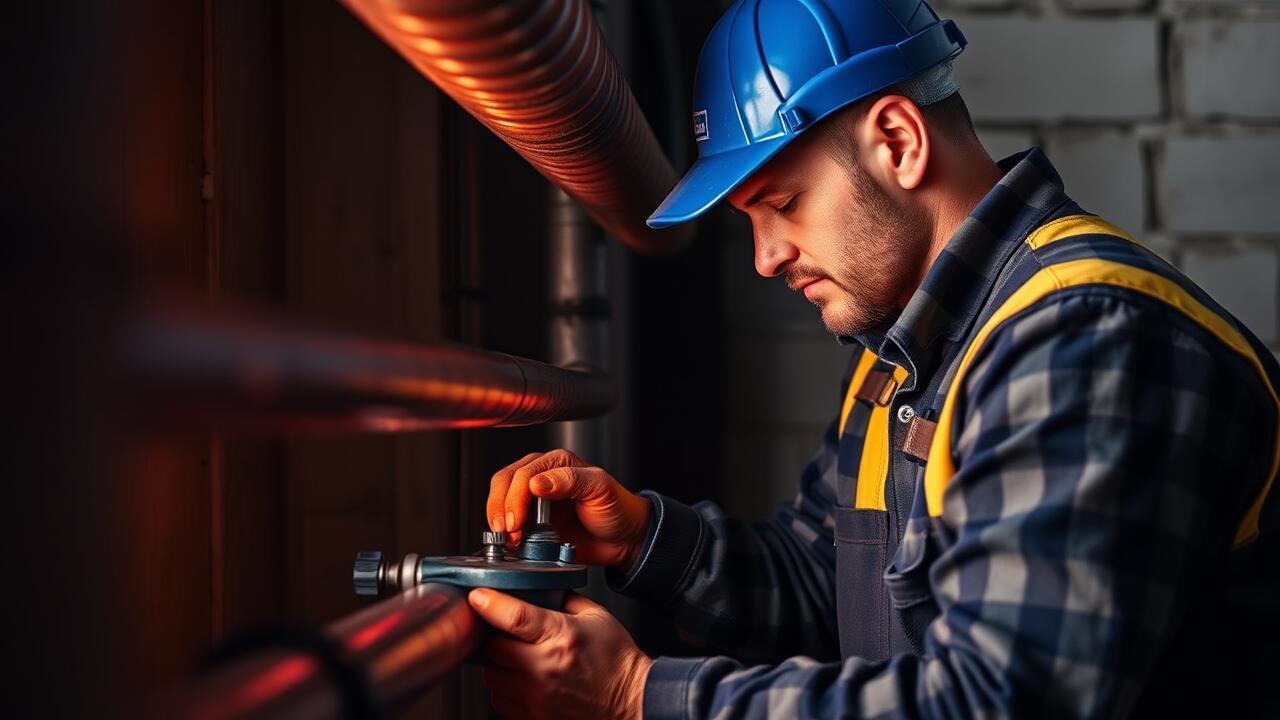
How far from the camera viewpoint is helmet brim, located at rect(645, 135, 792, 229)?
0.94m

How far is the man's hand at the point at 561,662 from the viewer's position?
0.63m

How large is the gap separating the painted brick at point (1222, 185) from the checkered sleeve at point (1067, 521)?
1.12 meters

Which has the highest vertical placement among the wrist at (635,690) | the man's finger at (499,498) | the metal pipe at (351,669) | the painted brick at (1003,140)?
the painted brick at (1003,140)

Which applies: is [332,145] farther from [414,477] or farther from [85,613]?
[85,613]

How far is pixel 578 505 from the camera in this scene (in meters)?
1.00

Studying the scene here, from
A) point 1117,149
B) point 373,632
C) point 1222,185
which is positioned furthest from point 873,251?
point 1222,185

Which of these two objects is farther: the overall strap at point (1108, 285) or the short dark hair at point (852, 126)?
the short dark hair at point (852, 126)

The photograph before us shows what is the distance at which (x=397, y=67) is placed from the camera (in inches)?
43.3

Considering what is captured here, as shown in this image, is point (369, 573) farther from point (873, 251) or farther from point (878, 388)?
point (878, 388)

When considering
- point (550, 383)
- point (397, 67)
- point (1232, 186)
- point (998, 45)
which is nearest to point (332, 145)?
point (397, 67)

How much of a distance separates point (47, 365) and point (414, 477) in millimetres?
899

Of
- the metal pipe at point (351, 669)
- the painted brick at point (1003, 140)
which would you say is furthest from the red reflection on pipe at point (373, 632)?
the painted brick at point (1003, 140)

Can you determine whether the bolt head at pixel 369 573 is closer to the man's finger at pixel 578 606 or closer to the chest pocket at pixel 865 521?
the man's finger at pixel 578 606

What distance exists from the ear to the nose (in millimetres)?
104
